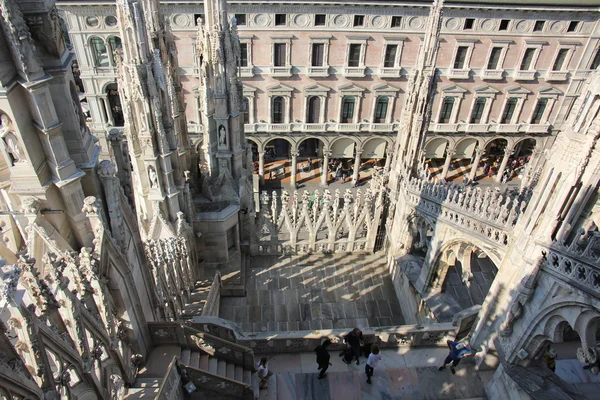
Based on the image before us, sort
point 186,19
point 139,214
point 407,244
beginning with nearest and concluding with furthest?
point 139,214 → point 407,244 → point 186,19

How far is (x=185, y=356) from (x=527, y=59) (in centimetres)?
3605

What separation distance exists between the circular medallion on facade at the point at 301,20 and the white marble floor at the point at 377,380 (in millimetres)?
25819

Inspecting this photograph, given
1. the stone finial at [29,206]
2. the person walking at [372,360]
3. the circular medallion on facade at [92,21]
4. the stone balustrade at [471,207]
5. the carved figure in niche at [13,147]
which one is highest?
the carved figure in niche at [13,147]

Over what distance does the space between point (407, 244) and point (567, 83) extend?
28085 mm

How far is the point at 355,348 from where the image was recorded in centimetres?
1302

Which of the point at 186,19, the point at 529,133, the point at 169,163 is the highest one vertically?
the point at 186,19

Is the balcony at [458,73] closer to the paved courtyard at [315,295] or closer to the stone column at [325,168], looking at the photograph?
the stone column at [325,168]

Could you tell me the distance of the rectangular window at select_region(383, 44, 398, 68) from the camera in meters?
33.3

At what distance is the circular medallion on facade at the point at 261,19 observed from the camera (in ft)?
102

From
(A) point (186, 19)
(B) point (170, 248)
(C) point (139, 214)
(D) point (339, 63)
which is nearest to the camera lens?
(B) point (170, 248)

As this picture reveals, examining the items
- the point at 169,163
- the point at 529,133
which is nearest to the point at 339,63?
the point at 529,133

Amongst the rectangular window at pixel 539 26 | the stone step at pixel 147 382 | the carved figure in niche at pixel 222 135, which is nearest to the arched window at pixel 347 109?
the rectangular window at pixel 539 26

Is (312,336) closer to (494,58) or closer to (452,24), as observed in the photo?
(452,24)

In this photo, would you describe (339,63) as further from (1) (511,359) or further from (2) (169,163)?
(1) (511,359)
